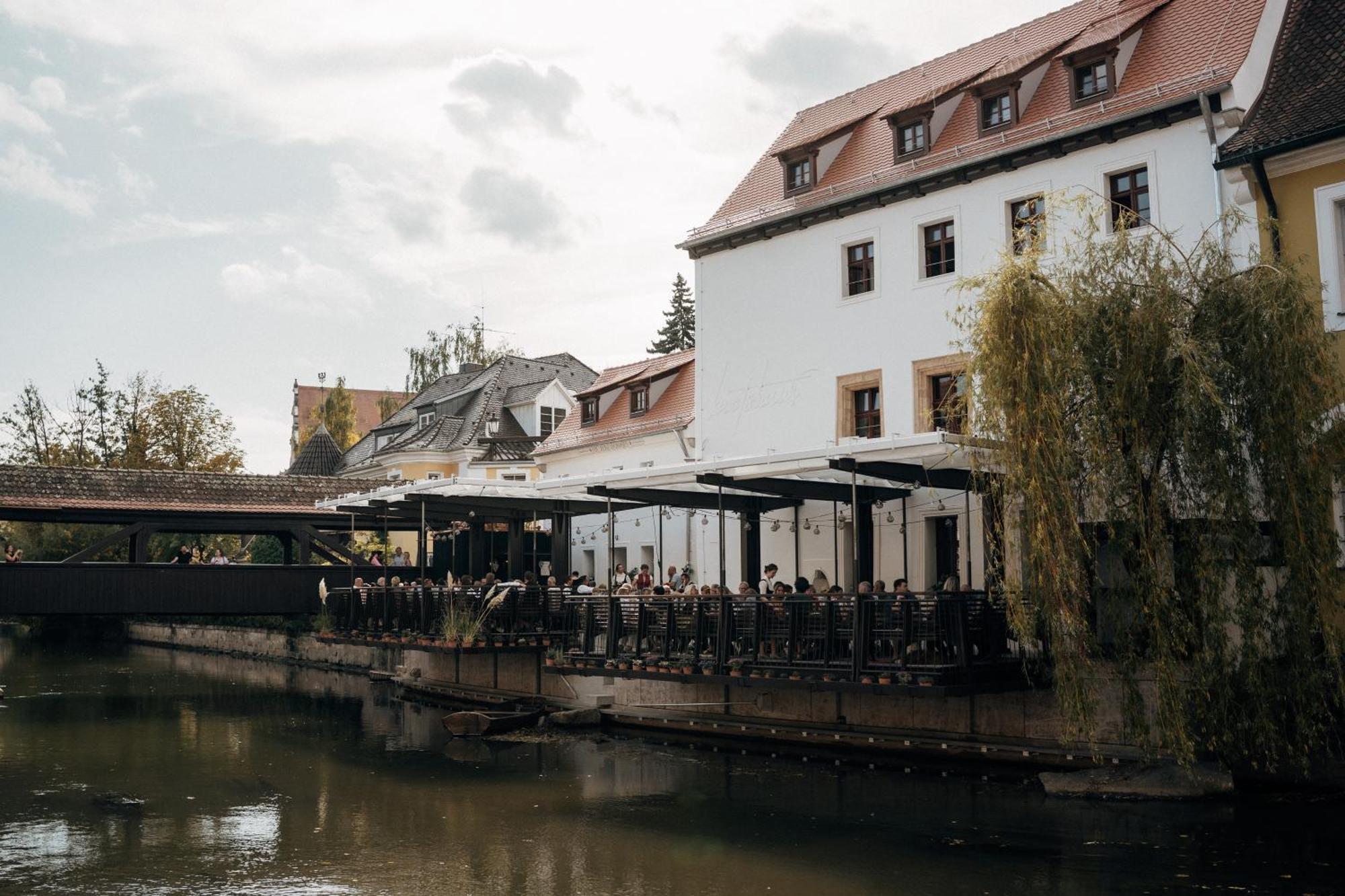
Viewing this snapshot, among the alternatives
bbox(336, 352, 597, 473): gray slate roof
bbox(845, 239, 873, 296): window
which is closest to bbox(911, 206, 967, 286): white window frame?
bbox(845, 239, 873, 296): window

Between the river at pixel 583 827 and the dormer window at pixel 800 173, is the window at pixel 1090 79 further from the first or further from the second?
the river at pixel 583 827

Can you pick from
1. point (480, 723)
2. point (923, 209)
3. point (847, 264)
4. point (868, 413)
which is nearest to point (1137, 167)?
point (923, 209)

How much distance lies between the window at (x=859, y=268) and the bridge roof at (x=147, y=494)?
1674 cm

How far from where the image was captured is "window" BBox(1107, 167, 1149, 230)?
63.6 ft

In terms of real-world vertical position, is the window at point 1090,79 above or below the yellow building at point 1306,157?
above

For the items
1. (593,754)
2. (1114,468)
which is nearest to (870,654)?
(1114,468)

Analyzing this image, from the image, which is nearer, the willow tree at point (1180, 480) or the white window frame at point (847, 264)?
the willow tree at point (1180, 480)

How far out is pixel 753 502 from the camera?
24.4 m

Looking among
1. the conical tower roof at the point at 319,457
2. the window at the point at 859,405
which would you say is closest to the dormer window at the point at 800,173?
the window at the point at 859,405

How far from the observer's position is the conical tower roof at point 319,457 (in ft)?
192

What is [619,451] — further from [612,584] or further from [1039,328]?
[1039,328]

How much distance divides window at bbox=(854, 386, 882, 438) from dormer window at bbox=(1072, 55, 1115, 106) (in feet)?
19.3

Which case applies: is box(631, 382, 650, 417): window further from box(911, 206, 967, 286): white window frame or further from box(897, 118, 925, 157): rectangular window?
box(911, 206, 967, 286): white window frame

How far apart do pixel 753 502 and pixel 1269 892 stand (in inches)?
561
